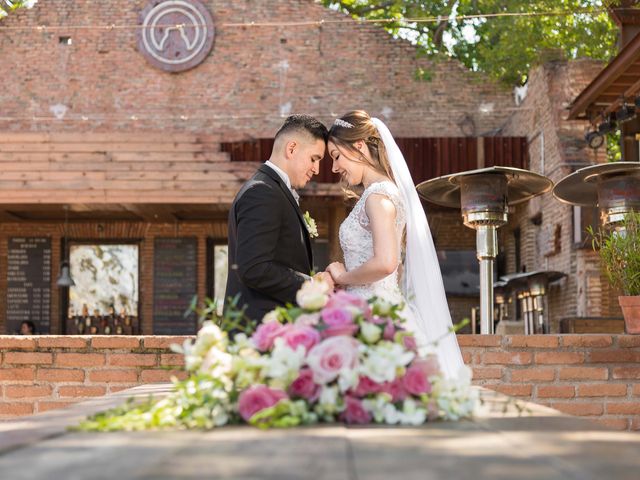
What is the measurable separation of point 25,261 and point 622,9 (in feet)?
32.2

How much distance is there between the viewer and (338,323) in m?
2.11

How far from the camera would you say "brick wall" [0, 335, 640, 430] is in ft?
17.5

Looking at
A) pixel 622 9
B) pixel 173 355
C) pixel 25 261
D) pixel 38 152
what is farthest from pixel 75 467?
pixel 25 261

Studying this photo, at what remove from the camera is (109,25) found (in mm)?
17734

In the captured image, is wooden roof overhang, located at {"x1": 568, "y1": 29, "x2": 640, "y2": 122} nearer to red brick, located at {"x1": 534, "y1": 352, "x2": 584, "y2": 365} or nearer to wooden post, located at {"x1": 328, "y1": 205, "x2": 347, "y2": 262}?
wooden post, located at {"x1": 328, "y1": 205, "x2": 347, "y2": 262}

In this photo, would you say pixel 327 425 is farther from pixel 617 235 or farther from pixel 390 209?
pixel 617 235

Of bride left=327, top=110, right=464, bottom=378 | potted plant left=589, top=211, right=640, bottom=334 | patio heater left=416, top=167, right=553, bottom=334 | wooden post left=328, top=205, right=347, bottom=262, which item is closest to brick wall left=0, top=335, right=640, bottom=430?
potted plant left=589, top=211, right=640, bottom=334

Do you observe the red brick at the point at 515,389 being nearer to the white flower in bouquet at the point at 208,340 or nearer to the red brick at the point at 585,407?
the red brick at the point at 585,407

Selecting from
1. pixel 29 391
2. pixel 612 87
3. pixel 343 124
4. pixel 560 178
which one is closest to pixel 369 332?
pixel 343 124

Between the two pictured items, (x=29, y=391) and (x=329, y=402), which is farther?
(x=29, y=391)

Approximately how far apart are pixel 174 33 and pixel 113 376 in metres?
13.0

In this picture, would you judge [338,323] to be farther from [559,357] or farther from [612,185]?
[612,185]

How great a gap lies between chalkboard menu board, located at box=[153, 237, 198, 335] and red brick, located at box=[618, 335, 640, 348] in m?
11.4

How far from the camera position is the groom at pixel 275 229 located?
12.0 feet
